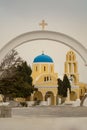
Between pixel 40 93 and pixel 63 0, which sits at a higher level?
pixel 63 0

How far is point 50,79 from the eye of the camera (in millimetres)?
20000

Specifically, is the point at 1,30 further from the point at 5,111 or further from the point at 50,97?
the point at 5,111

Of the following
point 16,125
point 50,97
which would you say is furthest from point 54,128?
point 50,97

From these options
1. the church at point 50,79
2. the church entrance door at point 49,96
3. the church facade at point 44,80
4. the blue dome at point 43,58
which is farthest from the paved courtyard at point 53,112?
the church entrance door at point 49,96

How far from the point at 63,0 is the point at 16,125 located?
1615 cm

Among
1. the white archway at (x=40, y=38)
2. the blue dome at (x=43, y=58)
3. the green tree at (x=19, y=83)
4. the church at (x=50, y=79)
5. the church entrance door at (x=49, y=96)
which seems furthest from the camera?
the church entrance door at (x=49, y=96)

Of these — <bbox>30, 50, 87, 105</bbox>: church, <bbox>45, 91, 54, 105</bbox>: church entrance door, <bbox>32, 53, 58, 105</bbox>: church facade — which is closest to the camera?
<bbox>30, 50, 87, 105</bbox>: church

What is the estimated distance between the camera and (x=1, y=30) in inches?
669

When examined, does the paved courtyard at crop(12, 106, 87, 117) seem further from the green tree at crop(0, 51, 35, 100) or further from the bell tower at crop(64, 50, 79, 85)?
the bell tower at crop(64, 50, 79, 85)

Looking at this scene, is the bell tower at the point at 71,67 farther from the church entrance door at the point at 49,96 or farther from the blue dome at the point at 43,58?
the church entrance door at the point at 49,96

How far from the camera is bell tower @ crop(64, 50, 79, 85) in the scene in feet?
60.0

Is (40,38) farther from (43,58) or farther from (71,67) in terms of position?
(71,67)

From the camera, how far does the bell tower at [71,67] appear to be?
60.0 ft

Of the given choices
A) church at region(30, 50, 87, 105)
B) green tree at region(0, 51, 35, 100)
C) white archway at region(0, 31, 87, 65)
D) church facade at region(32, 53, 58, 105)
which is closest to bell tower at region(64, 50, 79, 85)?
church at region(30, 50, 87, 105)
